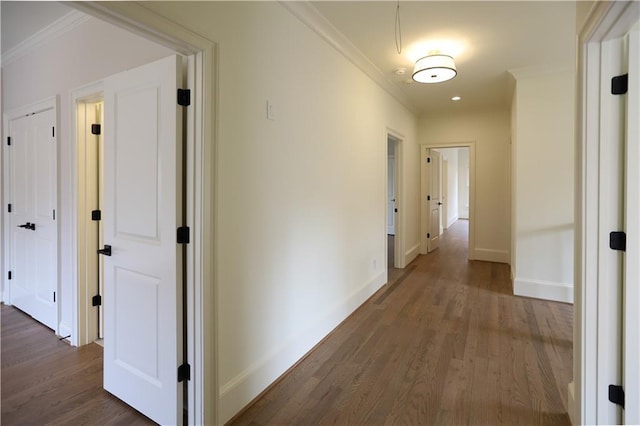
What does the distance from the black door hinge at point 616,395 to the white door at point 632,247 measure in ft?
0.13

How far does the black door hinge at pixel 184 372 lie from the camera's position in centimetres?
174

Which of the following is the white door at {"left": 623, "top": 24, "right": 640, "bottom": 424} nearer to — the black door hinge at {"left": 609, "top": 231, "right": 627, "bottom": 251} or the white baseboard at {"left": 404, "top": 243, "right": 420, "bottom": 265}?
the black door hinge at {"left": 609, "top": 231, "right": 627, "bottom": 251}

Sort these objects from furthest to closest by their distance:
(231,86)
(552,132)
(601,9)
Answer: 1. (552,132)
2. (231,86)
3. (601,9)

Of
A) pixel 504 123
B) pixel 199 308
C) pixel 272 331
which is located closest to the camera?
pixel 199 308

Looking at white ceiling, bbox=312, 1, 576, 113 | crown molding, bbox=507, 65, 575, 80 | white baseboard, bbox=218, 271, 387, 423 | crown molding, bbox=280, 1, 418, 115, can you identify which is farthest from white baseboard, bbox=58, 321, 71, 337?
crown molding, bbox=507, 65, 575, 80

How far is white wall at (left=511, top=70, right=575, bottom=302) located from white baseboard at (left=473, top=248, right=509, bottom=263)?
1844 millimetres

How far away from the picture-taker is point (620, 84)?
1.45 meters

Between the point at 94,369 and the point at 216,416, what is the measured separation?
122 cm

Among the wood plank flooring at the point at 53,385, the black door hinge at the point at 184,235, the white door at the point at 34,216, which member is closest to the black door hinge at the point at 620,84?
the black door hinge at the point at 184,235

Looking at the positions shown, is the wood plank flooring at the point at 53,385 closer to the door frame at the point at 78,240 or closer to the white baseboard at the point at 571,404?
the door frame at the point at 78,240

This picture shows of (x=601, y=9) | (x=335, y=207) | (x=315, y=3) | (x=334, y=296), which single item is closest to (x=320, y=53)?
(x=315, y=3)

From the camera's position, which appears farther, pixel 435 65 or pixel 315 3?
pixel 435 65

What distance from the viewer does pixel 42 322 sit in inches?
122

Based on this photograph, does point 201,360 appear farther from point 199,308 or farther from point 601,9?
point 601,9
